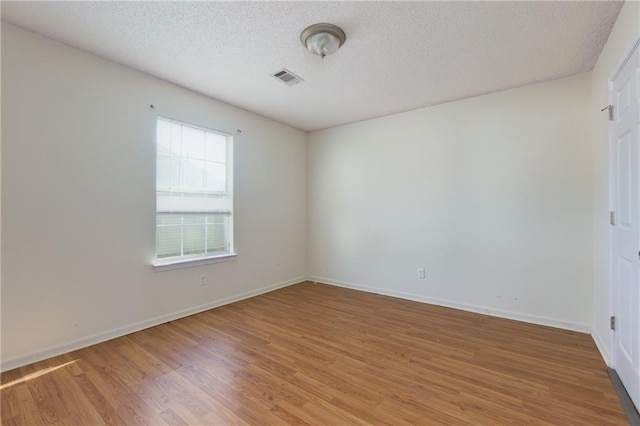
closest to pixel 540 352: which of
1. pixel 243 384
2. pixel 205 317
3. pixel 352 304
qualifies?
pixel 352 304

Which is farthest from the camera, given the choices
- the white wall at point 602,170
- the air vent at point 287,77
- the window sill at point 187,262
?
the window sill at point 187,262

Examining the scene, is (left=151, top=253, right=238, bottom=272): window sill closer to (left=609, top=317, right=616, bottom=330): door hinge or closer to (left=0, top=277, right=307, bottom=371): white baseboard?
(left=0, top=277, right=307, bottom=371): white baseboard

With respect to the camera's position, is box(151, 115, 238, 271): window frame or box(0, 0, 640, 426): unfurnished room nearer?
box(0, 0, 640, 426): unfurnished room

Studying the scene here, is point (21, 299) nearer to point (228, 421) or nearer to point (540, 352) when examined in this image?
point (228, 421)

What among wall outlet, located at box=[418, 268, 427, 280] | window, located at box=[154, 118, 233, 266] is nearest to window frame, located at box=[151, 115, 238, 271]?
window, located at box=[154, 118, 233, 266]

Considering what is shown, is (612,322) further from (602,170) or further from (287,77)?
(287,77)

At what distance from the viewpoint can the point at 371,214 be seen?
414 cm

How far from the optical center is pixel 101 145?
2537 mm

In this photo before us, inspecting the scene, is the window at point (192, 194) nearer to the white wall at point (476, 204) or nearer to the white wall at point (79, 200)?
the white wall at point (79, 200)

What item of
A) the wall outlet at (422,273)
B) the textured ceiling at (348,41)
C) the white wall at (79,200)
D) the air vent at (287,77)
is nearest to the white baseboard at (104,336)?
the white wall at (79,200)

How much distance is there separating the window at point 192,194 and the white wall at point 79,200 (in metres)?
0.14

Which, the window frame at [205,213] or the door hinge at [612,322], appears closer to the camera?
the door hinge at [612,322]

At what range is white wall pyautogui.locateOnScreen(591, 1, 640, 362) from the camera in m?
1.96

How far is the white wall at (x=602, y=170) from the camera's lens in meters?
1.96
